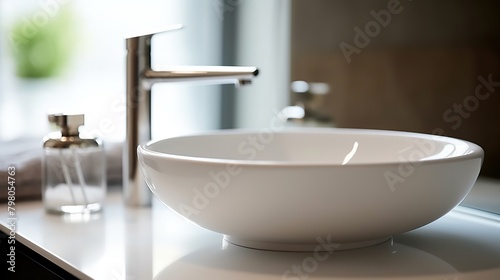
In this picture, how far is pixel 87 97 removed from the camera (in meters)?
1.75

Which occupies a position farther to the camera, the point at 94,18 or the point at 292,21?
the point at 94,18

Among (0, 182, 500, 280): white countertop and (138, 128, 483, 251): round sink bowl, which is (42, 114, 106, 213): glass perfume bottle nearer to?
(0, 182, 500, 280): white countertop

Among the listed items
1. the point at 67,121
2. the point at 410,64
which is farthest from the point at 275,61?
the point at 67,121

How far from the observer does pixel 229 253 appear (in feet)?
2.89

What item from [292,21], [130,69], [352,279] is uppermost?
[292,21]

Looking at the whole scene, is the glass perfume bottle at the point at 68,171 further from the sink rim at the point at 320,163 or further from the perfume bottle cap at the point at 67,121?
the sink rim at the point at 320,163

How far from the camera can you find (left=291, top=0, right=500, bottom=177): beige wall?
3.51ft

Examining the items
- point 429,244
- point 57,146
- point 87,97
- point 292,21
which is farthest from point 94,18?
point 429,244

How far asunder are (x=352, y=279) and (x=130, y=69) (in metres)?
0.60

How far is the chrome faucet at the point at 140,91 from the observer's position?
3.85 ft

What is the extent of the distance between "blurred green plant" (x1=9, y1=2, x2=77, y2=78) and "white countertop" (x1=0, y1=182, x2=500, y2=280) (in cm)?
70

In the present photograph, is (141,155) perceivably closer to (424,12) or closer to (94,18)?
(424,12)

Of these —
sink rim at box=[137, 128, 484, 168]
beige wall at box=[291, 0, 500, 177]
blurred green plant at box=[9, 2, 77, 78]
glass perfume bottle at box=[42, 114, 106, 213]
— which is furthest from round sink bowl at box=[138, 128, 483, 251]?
blurred green plant at box=[9, 2, 77, 78]

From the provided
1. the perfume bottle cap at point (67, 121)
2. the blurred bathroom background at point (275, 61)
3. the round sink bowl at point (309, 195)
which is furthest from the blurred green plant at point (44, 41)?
the round sink bowl at point (309, 195)
